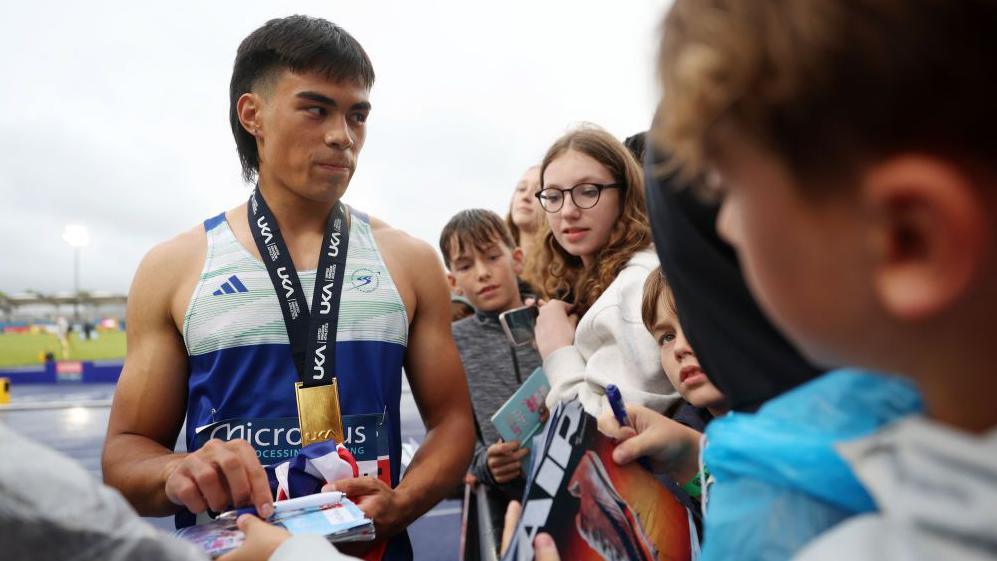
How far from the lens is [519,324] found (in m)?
2.46

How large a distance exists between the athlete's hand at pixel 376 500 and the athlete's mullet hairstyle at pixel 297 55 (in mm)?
1279

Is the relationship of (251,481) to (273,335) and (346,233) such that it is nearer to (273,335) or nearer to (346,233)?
(273,335)

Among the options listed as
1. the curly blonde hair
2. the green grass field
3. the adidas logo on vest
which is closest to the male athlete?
the adidas logo on vest

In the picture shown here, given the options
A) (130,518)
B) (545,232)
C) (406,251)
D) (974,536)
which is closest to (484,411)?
(545,232)

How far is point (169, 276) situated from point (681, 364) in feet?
4.96

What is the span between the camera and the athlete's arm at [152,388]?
5.30 ft

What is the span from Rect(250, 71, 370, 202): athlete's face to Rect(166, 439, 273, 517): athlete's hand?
0.90m

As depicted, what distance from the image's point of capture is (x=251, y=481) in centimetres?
133

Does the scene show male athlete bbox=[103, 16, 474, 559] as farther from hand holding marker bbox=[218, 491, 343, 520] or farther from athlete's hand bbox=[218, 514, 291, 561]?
athlete's hand bbox=[218, 514, 291, 561]

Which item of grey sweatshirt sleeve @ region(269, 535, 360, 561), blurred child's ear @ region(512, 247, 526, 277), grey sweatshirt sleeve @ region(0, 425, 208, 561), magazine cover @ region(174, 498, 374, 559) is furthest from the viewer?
blurred child's ear @ region(512, 247, 526, 277)

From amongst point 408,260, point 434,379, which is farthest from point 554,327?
point 408,260

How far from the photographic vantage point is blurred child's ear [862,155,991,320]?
1.35 ft

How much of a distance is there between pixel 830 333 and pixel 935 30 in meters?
0.23

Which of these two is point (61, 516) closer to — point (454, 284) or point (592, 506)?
point (592, 506)
